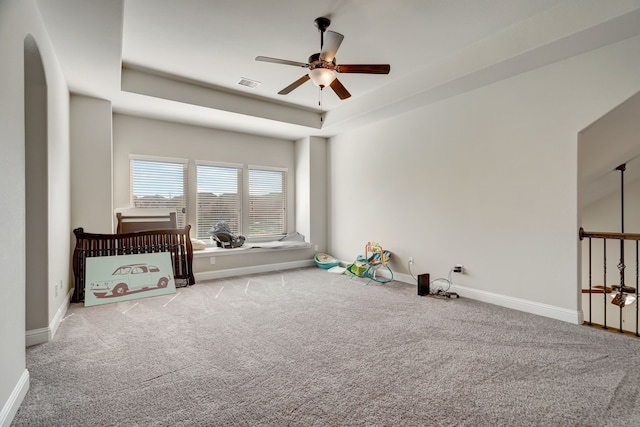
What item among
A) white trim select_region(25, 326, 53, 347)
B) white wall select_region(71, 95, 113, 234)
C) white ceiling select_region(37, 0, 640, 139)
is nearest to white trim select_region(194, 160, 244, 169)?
white ceiling select_region(37, 0, 640, 139)

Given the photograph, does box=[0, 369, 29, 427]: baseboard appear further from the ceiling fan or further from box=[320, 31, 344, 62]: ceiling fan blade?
box=[320, 31, 344, 62]: ceiling fan blade

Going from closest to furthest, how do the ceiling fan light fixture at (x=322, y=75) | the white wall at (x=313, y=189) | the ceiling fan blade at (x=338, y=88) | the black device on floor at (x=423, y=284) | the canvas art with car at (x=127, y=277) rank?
the ceiling fan light fixture at (x=322, y=75)
the ceiling fan blade at (x=338, y=88)
the canvas art with car at (x=127, y=277)
the black device on floor at (x=423, y=284)
the white wall at (x=313, y=189)

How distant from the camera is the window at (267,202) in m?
6.35

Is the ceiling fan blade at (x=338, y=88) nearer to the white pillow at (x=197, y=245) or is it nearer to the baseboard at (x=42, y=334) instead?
the white pillow at (x=197, y=245)

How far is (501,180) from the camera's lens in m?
3.81

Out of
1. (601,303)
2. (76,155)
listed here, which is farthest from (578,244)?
(76,155)

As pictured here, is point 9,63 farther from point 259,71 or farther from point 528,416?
point 528,416

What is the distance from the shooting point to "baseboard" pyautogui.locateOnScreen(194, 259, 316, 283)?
5236 millimetres

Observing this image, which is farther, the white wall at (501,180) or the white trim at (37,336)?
the white wall at (501,180)

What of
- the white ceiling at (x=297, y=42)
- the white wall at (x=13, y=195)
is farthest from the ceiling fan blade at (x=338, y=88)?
the white wall at (x=13, y=195)

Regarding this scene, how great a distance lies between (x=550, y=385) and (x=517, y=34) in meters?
3.11

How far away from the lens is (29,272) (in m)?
2.69

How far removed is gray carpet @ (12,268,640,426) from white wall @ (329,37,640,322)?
1.54 feet

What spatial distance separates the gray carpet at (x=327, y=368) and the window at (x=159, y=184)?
6.52 ft
